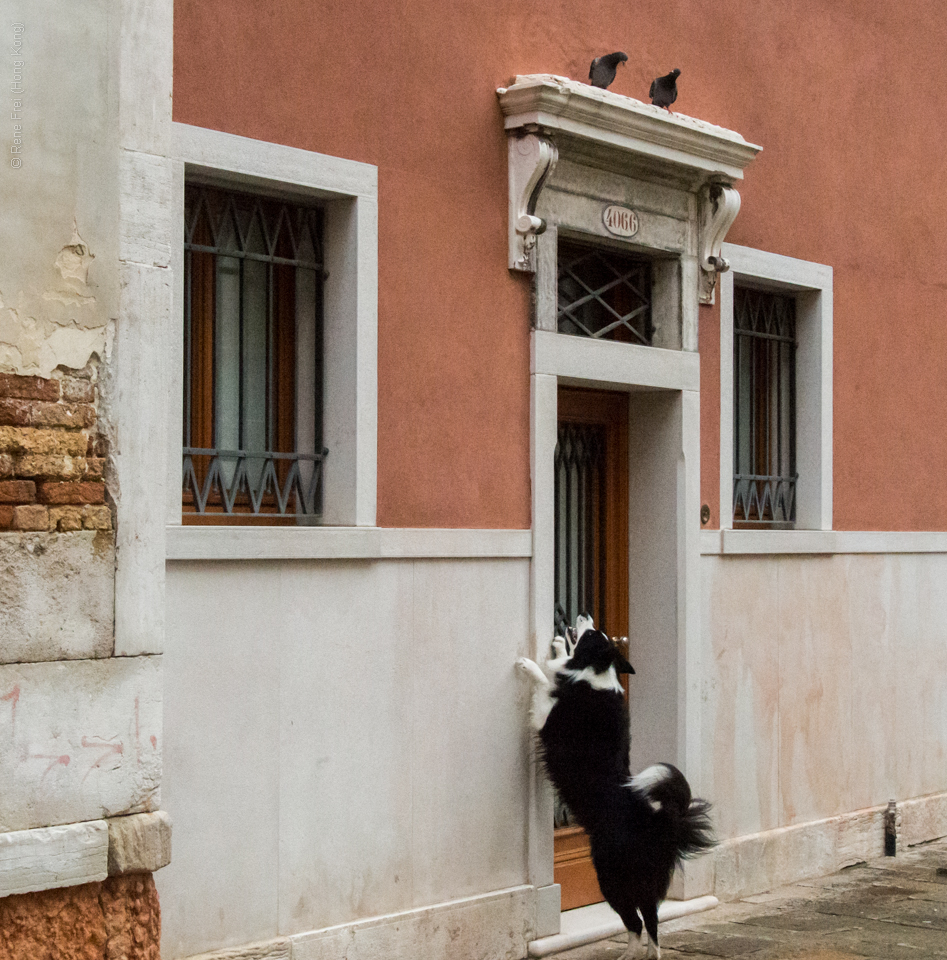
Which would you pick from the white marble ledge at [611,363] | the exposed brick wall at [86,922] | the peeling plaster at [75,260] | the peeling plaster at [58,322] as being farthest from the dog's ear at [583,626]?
the peeling plaster at [75,260]

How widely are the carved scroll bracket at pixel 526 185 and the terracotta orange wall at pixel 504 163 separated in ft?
0.21

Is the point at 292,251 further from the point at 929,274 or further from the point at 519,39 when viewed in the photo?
the point at 929,274

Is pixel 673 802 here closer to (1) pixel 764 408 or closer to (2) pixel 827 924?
(2) pixel 827 924

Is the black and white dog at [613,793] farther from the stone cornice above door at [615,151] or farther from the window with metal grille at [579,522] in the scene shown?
the stone cornice above door at [615,151]

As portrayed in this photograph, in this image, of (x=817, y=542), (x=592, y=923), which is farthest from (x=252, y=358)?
(x=817, y=542)

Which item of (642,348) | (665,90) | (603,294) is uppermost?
(665,90)

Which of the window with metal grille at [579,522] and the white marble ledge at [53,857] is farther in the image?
the window with metal grille at [579,522]

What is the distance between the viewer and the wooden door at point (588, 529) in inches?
312

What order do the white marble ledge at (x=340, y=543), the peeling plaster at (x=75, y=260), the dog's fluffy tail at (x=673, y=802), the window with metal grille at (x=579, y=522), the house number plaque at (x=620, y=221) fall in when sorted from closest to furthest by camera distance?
the peeling plaster at (x=75, y=260), the white marble ledge at (x=340, y=543), the dog's fluffy tail at (x=673, y=802), the house number plaque at (x=620, y=221), the window with metal grille at (x=579, y=522)

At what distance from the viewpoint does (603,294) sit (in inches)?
321

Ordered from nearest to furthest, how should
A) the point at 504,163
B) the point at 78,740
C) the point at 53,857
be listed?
the point at 53,857 → the point at 78,740 → the point at 504,163

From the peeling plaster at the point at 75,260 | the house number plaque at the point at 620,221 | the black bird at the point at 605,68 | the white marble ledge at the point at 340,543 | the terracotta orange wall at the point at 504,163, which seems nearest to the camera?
the peeling plaster at the point at 75,260

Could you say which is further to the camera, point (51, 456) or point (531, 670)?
point (531, 670)

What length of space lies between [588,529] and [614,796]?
5.89 ft
